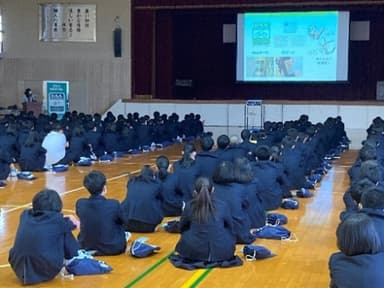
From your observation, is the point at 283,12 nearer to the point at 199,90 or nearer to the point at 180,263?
the point at 199,90

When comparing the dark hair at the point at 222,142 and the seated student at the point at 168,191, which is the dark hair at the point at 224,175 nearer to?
the seated student at the point at 168,191

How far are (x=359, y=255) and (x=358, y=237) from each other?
0.16m

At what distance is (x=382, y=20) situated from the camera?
2406 cm

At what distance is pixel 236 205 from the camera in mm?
7426

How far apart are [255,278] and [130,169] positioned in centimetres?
813

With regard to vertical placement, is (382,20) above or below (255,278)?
above

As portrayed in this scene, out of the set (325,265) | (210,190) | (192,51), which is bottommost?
(325,265)

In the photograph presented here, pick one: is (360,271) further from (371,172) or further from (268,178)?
(268,178)

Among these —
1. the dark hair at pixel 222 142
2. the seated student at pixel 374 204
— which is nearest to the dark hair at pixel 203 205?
the seated student at pixel 374 204

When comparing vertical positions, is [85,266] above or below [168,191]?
below

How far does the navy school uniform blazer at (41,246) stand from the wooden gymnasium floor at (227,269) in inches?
4.8

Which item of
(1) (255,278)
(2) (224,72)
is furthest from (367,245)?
(2) (224,72)

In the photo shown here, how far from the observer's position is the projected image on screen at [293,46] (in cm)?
2356

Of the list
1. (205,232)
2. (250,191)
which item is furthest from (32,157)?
(205,232)
